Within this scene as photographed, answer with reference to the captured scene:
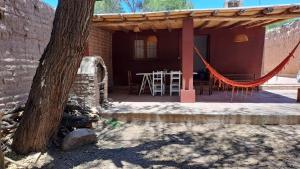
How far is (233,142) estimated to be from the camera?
4.64m

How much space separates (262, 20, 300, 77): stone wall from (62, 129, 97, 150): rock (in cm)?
1102

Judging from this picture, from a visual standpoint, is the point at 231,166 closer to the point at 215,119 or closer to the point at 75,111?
the point at 215,119

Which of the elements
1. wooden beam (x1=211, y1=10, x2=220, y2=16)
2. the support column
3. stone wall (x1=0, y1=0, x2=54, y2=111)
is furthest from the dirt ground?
wooden beam (x1=211, y1=10, x2=220, y2=16)

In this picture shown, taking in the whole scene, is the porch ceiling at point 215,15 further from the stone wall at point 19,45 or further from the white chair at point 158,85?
the stone wall at point 19,45

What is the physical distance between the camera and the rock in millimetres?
4320

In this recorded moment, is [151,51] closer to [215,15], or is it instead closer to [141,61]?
[141,61]

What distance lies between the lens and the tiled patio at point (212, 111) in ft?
18.3

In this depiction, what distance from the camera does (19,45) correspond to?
4602 millimetres

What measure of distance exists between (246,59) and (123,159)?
6.57 meters

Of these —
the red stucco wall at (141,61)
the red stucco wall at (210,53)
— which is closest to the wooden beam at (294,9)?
the red stucco wall at (210,53)

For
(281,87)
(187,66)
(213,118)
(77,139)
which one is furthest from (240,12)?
(281,87)

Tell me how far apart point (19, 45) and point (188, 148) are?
2.95 metres

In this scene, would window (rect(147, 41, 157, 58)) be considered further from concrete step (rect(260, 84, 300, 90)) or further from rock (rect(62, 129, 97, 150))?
rock (rect(62, 129, 97, 150))

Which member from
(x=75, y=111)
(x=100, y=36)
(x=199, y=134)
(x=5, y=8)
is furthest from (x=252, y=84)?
(x=5, y=8)
